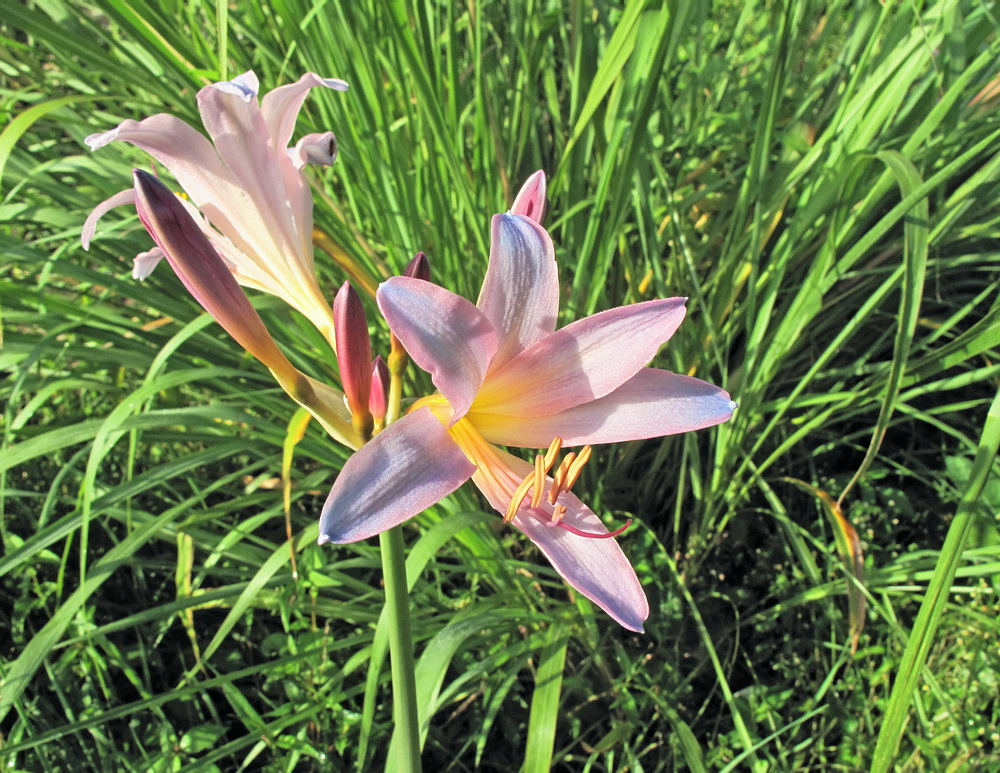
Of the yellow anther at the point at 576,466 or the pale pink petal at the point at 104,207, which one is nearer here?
the yellow anther at the point at 576,466

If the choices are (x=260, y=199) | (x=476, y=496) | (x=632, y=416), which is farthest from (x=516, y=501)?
(x=476, y=496)

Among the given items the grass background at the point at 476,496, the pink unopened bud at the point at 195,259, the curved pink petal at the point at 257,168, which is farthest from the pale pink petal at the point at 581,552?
the grass background at the point at 476,496

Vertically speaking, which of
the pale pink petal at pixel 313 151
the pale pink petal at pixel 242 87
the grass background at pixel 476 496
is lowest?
the grass background at pixel 476 496

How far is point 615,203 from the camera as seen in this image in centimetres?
117

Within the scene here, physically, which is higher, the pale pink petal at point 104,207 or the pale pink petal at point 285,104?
the pale pink petal at point 285,104

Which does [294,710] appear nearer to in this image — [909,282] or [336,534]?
[336,534]

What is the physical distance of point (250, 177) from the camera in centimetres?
76

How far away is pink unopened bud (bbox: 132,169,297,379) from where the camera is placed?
616mm

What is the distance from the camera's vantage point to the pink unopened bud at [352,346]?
63 cm

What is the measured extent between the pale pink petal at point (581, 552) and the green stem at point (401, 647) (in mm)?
95

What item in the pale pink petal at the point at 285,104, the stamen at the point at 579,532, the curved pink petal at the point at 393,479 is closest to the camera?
the curved pink petal at the point at 393,479

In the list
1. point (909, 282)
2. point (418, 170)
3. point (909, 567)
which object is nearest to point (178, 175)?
point (418, 170)

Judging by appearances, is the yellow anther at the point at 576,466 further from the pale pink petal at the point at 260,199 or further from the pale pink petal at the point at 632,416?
the pale pink petal at the point at 260,199

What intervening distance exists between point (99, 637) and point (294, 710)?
334mm
